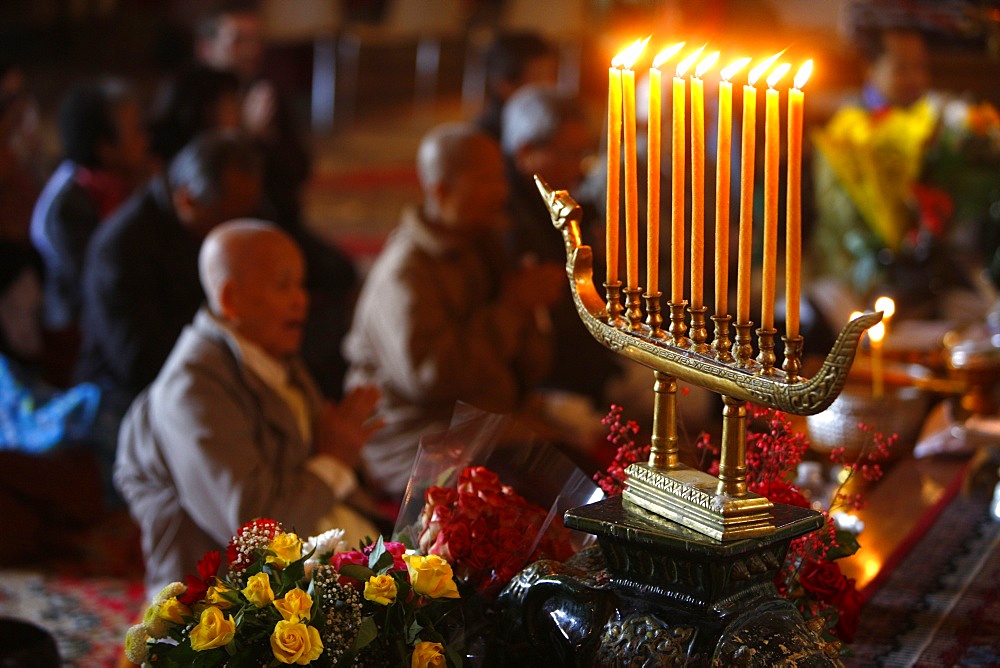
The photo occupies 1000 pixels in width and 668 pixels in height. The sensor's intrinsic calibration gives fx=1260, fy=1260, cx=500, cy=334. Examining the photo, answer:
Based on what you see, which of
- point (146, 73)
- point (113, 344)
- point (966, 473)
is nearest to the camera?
point (966, 473)

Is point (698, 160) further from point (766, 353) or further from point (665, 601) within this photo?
point (665, 601)

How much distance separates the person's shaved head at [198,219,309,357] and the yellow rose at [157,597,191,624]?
4.17ft

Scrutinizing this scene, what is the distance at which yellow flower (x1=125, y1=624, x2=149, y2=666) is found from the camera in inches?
53.2

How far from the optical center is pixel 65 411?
12.9 ft

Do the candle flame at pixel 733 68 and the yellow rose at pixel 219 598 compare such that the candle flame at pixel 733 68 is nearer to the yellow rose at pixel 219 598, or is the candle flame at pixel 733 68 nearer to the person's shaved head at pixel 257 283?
the yellow rose at pixel 219 598

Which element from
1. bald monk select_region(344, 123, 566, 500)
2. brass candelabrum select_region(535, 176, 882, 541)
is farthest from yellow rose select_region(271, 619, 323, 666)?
bald monk select_region(344, 123, 566, 500)

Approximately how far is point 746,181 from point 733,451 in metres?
0.26

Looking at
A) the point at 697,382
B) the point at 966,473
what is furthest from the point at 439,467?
the point at 966,473

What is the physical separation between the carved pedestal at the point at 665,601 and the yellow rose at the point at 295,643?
0.23 metres

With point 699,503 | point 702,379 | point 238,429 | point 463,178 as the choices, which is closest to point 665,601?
point 699,503

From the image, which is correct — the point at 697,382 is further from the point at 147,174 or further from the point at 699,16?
the point at 699,16

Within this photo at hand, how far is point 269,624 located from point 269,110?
506 centimetres

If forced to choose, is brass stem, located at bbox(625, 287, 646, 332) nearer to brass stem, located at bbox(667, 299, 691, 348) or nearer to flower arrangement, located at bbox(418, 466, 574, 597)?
brass stem, located at bbox(667, 299, 691, 348)

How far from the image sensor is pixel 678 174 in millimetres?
1210
